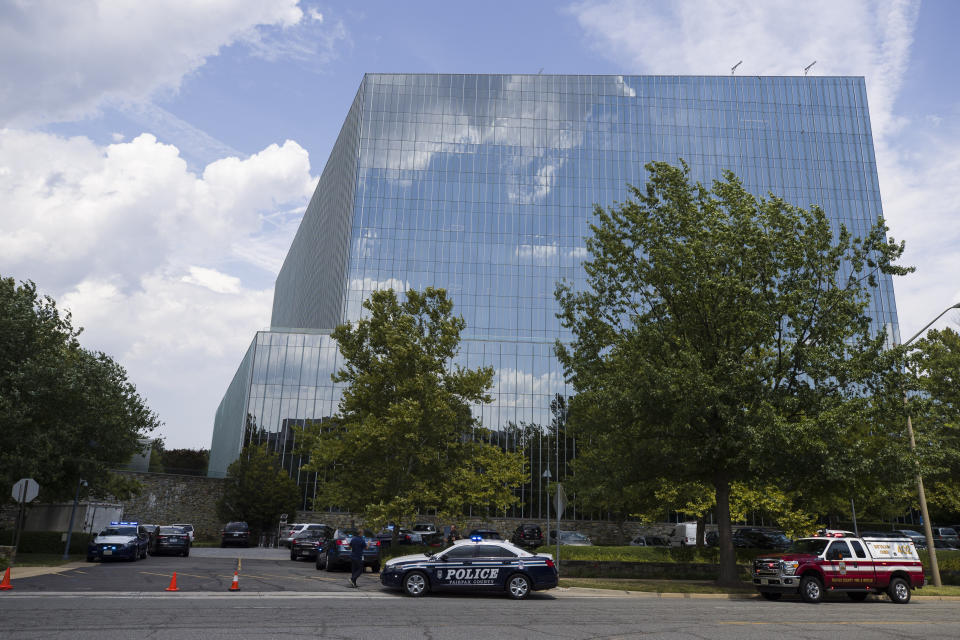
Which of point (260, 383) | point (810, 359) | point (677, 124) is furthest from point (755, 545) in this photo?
point (677, 124)

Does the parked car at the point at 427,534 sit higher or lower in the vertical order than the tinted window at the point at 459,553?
lower

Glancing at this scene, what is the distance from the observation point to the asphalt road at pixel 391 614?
36.2ft

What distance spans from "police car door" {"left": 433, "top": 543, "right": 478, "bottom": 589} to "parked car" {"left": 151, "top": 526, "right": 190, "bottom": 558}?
20.5 meters

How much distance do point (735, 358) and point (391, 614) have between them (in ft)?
46.2

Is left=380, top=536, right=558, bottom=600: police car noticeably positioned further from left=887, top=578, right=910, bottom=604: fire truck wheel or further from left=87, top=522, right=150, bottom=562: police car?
left=87, top=522, right=150, bottom=562: police car

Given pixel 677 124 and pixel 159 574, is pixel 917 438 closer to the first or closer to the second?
pixel 159 574

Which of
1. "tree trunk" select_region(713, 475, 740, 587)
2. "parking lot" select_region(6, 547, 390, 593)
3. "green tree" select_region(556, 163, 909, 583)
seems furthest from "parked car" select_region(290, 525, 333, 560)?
"tree trunk" select_region(713, 475, 740, 587)

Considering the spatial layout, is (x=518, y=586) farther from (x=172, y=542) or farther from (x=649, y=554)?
(x=172, y=542)

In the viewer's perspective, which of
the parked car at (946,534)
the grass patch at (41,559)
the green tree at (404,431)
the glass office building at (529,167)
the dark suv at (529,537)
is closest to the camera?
the grass patch at (41,559)

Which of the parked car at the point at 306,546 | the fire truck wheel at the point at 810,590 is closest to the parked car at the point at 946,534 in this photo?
the fire truck wheel at the point at 810,590

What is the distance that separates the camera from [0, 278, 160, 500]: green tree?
25.6 metres

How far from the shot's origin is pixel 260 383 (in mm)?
59719

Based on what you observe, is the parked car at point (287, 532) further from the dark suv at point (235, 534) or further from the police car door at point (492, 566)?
the police car door at point (492, 566)

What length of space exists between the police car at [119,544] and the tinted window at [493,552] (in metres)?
17.7
